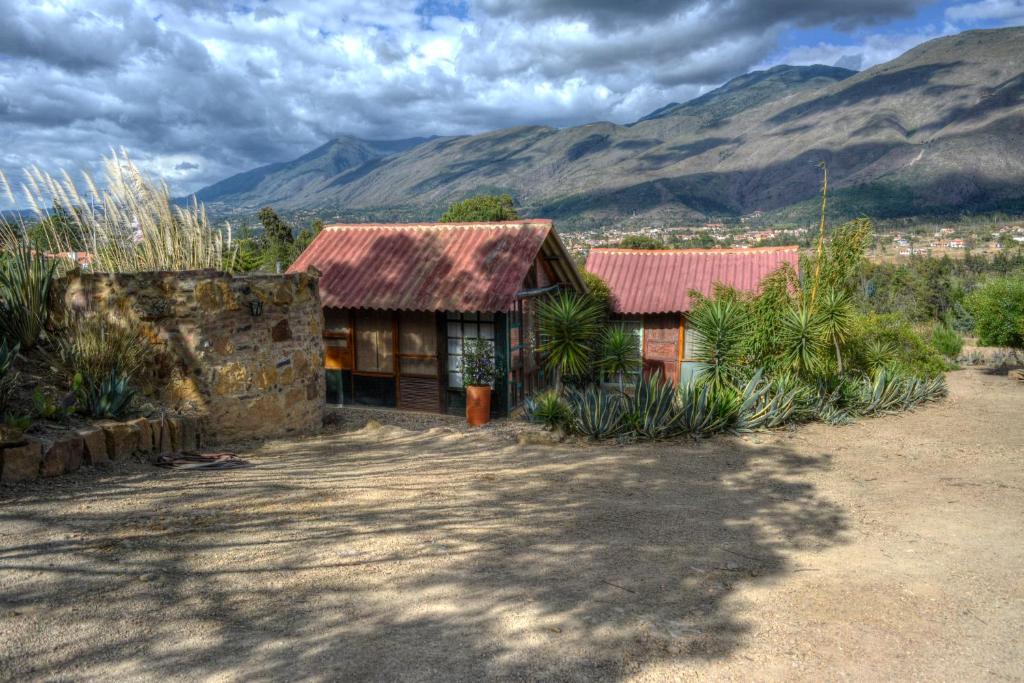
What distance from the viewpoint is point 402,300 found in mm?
12055

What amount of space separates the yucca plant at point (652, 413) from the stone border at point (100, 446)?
17.0 ft

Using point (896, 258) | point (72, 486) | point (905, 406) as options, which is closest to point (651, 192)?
point (896, 258)

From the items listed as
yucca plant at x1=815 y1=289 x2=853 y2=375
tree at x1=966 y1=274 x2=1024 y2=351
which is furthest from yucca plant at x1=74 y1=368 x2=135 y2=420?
tree at x1=966 y1=274 x2=1024 y2=351

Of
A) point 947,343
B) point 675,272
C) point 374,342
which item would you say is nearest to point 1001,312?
point 947,343

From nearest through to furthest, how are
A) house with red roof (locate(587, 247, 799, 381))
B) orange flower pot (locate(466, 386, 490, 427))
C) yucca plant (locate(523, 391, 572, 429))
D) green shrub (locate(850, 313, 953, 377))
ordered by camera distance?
1. yucca plant (locate(523, 391, 572, 429))
2. orange flower pot (locate(466, 386, 490, 427))
3. green shrub (locate(850, 313, 953, 377))
4. house with red roof (locate(587, 247, 799, 381))

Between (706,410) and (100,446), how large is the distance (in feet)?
22.8

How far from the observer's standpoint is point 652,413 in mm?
8914

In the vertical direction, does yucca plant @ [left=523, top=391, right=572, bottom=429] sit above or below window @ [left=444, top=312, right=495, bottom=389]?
below

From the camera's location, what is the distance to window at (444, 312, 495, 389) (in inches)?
481

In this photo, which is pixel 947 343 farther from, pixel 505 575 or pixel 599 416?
pixel 505 575

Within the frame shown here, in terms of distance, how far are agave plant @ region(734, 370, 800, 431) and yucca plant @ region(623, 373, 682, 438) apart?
37.3 inches

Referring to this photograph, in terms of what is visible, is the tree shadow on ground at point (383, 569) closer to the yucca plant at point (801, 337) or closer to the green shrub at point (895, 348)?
the yucca plant at point (801, 337)

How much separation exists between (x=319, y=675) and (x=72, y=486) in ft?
11.0

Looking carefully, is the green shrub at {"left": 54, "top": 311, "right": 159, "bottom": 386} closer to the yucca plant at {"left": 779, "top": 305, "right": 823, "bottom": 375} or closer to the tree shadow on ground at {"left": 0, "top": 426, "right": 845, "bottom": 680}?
the tree shadow on ground at {"left": 0, "top": 426, "right": 845, "bottom": 680}
